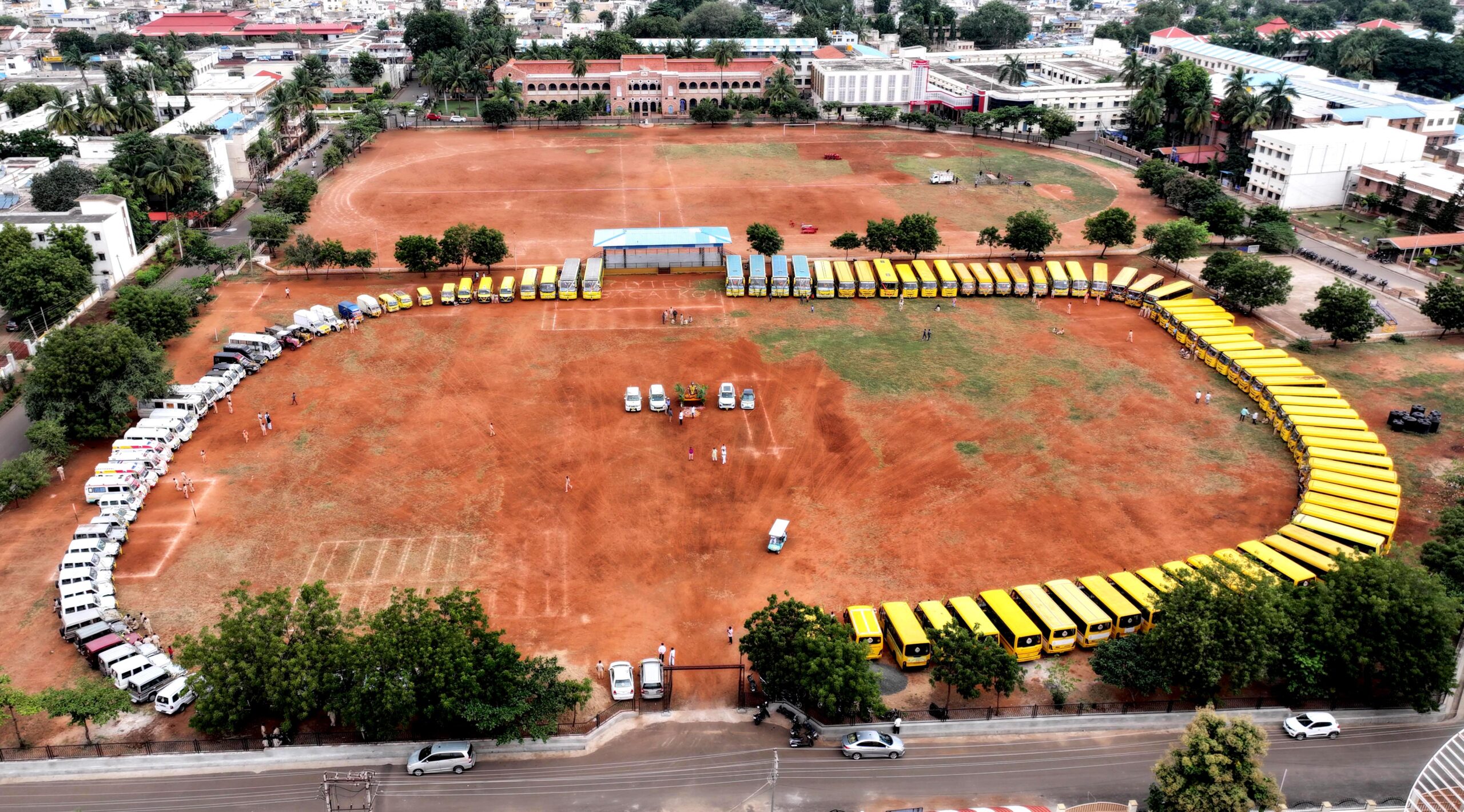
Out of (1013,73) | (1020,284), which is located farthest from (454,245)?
(1013,73)

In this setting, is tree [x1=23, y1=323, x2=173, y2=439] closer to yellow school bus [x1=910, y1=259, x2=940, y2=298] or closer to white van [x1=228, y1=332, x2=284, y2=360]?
white van [x1=228, y1=332, x2=284, y2=360]

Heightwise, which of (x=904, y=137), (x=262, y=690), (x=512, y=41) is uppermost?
(x=512, y=41)

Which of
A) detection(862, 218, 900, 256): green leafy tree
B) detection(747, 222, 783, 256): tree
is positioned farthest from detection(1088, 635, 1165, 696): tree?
detection(747, 222, 783, 256): tree

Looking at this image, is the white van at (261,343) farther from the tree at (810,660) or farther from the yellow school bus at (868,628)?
the yellow school bus at (868,628)

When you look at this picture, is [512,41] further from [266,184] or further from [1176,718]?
[1176,718]

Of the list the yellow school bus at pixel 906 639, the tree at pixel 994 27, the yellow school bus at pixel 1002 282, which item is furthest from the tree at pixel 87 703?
the tree at pixel 994 27

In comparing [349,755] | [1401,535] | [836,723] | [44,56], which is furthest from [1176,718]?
[44,56]
